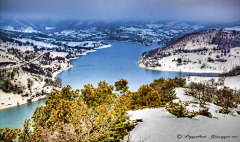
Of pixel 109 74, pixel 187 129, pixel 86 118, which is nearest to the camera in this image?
pixel 86 118

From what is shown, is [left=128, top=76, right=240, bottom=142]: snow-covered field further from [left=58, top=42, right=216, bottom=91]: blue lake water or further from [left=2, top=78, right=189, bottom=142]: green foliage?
[left=58, top=42, right=216, bottom=91]: blue lake water

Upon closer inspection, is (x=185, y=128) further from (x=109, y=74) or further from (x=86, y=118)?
(x=109, y=74)

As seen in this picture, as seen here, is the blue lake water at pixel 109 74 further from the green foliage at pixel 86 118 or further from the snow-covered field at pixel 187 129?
the snow-covered field at pixel 187 129

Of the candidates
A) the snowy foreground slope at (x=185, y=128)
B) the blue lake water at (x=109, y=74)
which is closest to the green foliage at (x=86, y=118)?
the snowy foreground slope at (x=185, y=128)

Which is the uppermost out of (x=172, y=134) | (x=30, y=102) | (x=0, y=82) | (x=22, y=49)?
(x=22, y=49)

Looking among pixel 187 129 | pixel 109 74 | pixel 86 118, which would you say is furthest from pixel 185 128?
pixel 109 74

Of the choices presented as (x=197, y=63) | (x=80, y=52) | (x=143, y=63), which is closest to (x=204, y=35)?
(x=197, y=63)

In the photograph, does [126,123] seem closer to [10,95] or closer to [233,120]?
[233,120]

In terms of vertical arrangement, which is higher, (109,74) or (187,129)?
(187,129)

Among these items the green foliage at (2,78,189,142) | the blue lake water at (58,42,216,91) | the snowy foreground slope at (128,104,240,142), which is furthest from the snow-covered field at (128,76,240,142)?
the blue lake water at (58,42,216,91)

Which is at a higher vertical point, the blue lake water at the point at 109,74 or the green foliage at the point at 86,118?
the green foliage at the point at 86,118

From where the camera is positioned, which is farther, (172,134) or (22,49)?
(22,49)
